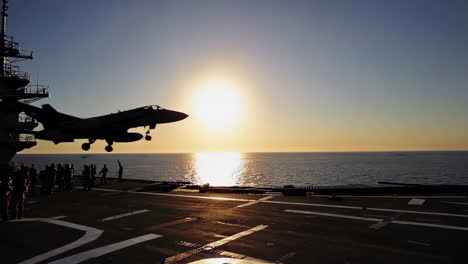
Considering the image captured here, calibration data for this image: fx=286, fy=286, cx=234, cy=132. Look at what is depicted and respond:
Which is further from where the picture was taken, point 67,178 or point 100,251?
point 67,178

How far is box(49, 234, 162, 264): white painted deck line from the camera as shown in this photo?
920 centimetres

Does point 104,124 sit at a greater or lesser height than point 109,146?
greater

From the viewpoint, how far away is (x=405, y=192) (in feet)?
73.0

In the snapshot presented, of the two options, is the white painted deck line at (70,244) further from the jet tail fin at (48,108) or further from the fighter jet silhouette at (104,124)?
the jet tail fin at (48,108)

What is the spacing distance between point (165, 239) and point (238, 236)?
9.62 ft

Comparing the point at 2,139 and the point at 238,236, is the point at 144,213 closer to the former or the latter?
the point at 238,236

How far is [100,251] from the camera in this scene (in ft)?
33.0

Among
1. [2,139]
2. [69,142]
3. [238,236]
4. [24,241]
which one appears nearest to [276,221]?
[238,236]

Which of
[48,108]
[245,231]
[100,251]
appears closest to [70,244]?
[100,251]

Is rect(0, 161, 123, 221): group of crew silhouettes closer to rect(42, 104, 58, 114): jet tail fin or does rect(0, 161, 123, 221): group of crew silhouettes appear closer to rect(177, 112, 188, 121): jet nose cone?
rect(42, 104, 58, 114): jet tail fin

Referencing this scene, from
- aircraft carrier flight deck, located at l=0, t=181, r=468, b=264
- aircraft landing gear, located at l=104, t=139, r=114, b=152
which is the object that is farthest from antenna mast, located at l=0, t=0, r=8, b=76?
aircraft carrier flight deck, located at l=0, t=181, r=468, b=264

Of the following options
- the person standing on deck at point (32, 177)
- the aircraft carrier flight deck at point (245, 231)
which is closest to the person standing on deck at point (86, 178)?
the person standing on deck at point (32, 177)

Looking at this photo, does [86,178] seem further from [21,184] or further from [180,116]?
[21,184]

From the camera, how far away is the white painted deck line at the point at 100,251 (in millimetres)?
9203
